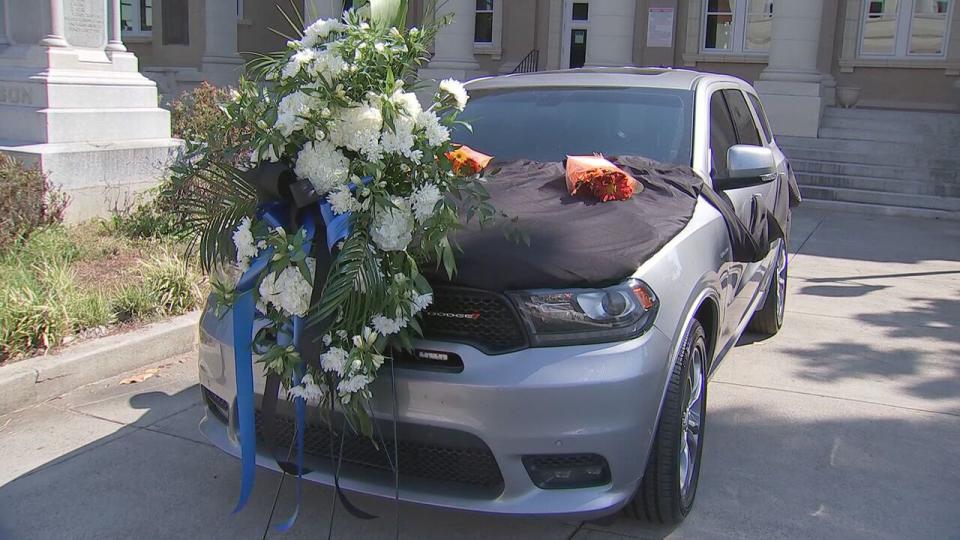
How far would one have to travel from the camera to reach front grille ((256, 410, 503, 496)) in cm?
296

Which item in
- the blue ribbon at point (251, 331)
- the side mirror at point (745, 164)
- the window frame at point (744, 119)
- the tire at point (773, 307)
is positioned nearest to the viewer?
the blue ribbon at point (251, 331)

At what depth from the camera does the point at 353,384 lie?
2861 millimetres

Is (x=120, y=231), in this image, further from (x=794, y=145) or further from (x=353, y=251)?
(x=794, y=145)

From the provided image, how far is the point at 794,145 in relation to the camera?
47.0 ft

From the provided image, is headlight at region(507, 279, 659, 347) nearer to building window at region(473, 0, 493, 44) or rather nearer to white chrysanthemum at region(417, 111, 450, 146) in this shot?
white chrysanthemum at region(417, 111, 450, 146)

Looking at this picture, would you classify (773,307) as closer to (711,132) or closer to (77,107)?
(711,132)

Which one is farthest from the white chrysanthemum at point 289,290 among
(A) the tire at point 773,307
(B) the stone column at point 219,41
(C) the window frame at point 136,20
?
(C) the window frame at point 136,20

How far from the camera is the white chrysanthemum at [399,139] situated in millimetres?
2955

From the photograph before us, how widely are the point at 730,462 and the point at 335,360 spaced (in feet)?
7.23

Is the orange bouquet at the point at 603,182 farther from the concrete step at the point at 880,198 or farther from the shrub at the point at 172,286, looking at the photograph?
the concrete step at the point at 880,198

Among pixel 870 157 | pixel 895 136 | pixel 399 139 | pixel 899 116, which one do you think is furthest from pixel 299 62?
pixel 899 116

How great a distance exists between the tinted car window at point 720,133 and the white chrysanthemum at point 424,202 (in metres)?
1.91

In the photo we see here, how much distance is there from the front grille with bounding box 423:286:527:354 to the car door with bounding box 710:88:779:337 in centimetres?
146

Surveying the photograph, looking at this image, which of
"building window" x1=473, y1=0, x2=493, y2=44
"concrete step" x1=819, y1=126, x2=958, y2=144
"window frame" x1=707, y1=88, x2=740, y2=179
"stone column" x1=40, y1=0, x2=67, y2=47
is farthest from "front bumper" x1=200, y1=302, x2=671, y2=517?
"building window" x1=473, y1=0, x2=493, y2=44
